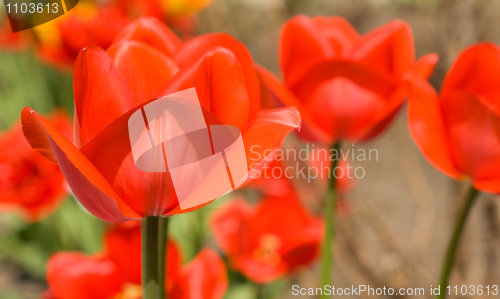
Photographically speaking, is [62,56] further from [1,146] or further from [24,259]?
[24,259]

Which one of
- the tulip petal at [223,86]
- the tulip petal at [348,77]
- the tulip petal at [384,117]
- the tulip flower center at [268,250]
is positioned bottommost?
the tulip flower center at [268,250]

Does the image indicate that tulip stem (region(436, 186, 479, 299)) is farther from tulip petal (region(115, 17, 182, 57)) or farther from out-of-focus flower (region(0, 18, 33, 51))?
out-of-focus flower (region(0, 18, 33, 51))

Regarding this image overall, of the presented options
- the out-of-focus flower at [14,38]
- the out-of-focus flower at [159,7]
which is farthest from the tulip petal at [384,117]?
the out-of-focus flower at [14,38]

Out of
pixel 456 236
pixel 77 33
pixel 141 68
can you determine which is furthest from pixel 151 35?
pixel 77 33

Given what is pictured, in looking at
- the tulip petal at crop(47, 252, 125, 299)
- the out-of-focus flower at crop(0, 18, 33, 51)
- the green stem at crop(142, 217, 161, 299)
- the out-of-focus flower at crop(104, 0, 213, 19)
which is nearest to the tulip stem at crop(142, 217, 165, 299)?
the green stem at crop(142, 217, 161, 299)

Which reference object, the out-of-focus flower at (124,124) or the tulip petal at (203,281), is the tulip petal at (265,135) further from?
the tulip petal at (203,281)

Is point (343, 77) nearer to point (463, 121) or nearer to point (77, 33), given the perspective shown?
point (463, 121)

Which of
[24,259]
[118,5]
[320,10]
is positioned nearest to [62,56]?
[118,5]
